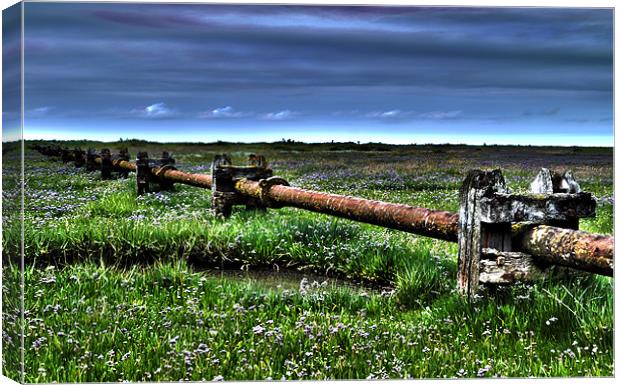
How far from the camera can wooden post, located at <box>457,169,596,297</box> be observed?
5828mm

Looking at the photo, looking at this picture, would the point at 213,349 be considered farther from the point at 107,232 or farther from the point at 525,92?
the point at 525,92

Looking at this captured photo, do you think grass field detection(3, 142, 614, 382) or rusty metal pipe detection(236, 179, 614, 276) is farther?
grass field detection(3, 142, 614, 382)

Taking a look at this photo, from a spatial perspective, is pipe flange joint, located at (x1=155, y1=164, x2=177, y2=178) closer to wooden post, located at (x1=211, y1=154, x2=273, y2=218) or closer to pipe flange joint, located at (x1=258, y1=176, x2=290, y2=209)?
wooden post, located at (x1=211, y1=154, x2=273, y2=218)

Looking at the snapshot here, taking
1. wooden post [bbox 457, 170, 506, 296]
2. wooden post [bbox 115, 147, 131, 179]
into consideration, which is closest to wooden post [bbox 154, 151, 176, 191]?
wooden post [bbox 115, 147, 131, 179]

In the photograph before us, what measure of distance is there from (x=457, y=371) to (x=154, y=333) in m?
2.03

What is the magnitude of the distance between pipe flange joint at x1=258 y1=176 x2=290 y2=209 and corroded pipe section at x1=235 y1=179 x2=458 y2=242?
0.37 metres

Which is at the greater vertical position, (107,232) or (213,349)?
(107,232)

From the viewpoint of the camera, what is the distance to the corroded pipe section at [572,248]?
5410 mm

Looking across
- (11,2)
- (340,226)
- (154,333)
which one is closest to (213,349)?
(154,333)

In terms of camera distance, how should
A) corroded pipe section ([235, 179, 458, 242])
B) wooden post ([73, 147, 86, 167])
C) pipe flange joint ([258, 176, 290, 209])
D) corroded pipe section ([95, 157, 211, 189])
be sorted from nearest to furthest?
corroded pipe section ([235, 179, 458, 242])
wooden post ([73, 147, 86, 167])
corroded pipe section ([95, 157, 211, 189])
pipe flange joint ([258, 176, 290, 209])

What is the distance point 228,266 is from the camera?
727cm

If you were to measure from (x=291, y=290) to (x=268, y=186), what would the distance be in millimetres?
1714

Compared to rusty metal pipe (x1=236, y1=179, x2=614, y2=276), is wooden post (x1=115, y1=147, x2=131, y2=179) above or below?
above

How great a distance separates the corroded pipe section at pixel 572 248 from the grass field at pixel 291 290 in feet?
1.09
